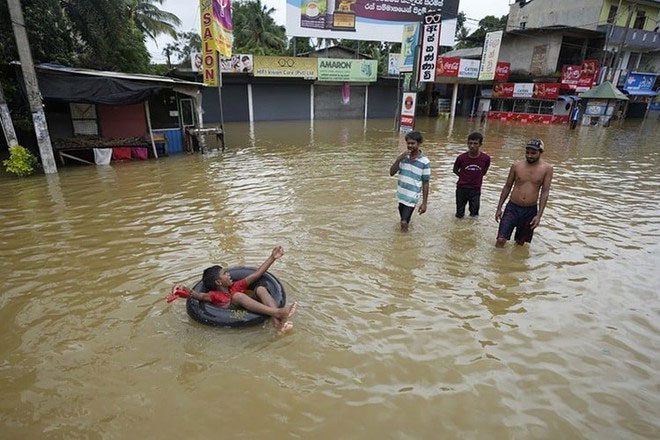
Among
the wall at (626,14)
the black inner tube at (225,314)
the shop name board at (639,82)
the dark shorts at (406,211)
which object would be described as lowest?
the black inner tube at (225,314)

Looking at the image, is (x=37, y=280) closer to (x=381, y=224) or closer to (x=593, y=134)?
(x=381, y=224)

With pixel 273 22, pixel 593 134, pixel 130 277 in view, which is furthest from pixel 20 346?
pixel 273 22

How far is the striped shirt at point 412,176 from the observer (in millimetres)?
5617

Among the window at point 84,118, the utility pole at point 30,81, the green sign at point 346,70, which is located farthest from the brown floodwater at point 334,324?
the green sign at point 346,70

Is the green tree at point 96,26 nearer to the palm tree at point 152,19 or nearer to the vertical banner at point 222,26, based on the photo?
the vertical banner at point 222,26

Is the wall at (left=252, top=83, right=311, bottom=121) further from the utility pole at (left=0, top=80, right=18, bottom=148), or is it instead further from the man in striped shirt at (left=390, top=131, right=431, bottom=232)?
the man in striped shirt at (left=390, top=131, right=431, bottom=232)

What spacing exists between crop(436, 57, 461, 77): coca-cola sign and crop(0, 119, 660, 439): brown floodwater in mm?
23093

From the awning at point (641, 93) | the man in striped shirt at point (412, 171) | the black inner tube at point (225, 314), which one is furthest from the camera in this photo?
the awning at point (641, 93)

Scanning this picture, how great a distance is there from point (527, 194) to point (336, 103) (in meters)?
25.6

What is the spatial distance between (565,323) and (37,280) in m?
5.94

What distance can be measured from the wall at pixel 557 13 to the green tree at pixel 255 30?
21.7m

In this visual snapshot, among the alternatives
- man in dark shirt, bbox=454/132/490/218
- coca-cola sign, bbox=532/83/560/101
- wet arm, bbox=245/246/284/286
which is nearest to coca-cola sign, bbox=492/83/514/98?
coca-cola sign, bbox=532/83/560/101

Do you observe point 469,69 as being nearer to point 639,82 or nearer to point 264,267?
point 639,82

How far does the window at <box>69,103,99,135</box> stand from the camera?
12.4m
